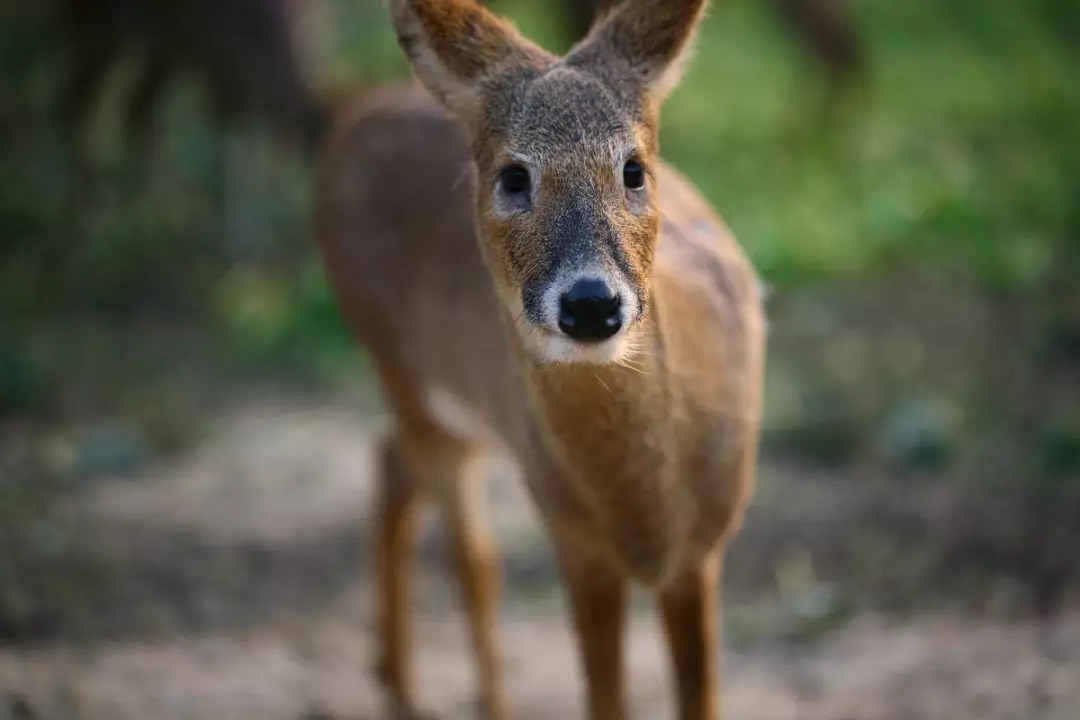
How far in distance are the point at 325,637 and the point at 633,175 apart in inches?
110

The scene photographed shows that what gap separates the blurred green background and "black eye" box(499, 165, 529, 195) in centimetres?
258

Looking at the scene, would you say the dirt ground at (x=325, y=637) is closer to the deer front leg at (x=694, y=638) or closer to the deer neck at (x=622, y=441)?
the deer front leg at (x=694, y=638)

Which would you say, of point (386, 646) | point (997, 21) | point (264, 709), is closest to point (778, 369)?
point (386, 646)

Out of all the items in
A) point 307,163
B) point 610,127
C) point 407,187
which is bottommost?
point 307,163

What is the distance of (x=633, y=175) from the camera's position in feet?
11.5

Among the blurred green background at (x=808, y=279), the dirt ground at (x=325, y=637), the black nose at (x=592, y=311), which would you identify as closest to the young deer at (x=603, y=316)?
the black nose at (x=592, y=311)

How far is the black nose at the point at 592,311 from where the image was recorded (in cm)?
317

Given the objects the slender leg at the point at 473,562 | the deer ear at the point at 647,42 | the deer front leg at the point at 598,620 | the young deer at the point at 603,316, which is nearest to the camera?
the young deer at the point at 603,316

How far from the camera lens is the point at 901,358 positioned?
679 cm

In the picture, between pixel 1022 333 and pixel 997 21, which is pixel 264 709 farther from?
pixel 997 21

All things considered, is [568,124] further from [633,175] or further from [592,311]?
[592,311]

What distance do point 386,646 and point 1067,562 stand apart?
8.13 ft

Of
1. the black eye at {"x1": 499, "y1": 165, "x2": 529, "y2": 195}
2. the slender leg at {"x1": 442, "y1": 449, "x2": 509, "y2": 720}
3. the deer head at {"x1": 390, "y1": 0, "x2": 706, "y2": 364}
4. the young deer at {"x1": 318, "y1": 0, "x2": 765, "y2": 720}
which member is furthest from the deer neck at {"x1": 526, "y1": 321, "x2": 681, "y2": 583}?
the slender leg at {"x1": 442, "y1": 449, "x2": 509, "y2": 720}

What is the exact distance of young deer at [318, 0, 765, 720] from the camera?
11.1 feet
